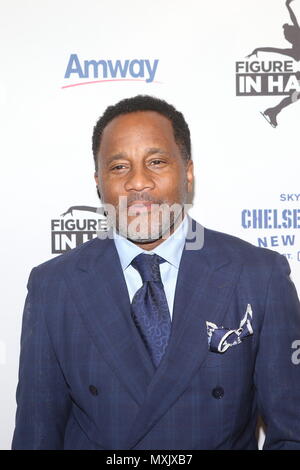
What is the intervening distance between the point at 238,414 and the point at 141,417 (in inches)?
8.7

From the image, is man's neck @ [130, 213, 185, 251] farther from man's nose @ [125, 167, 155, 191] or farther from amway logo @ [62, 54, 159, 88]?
amway logo @ [62, 54, 159, 88]

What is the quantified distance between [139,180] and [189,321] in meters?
0.33

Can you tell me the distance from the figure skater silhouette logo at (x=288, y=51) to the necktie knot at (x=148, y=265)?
0.62 meters

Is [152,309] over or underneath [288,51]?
underneath

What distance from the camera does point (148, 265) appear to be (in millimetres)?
1189

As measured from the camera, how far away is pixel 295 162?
5.05 feet

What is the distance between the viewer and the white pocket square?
1.12 m

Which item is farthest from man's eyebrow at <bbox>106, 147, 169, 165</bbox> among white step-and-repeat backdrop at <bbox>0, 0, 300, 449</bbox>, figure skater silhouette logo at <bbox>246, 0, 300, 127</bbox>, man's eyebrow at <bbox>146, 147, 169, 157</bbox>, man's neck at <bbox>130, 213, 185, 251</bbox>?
figure skater silhouette logo at <bbox>246, 0, 300, 127</bbox>

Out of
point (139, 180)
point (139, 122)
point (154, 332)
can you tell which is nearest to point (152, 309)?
point (154, 332)

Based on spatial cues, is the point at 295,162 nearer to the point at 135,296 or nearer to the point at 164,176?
the point at 164,176

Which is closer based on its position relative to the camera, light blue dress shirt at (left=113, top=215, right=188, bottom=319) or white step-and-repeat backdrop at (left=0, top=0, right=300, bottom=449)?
light blue dress shirt at (left=113, top=215, right=188, bottom=319)

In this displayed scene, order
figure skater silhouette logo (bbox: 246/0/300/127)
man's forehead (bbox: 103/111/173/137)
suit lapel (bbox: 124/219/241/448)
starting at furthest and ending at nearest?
figure skater silhouette logo (bbox: 246/0/300/127)
man's forehead (bbox: 103/111/173/137)
suit lapel (bbox: 124/219/241/448)

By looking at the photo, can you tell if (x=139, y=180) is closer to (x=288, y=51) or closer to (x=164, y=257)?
(x=164, y=257)
